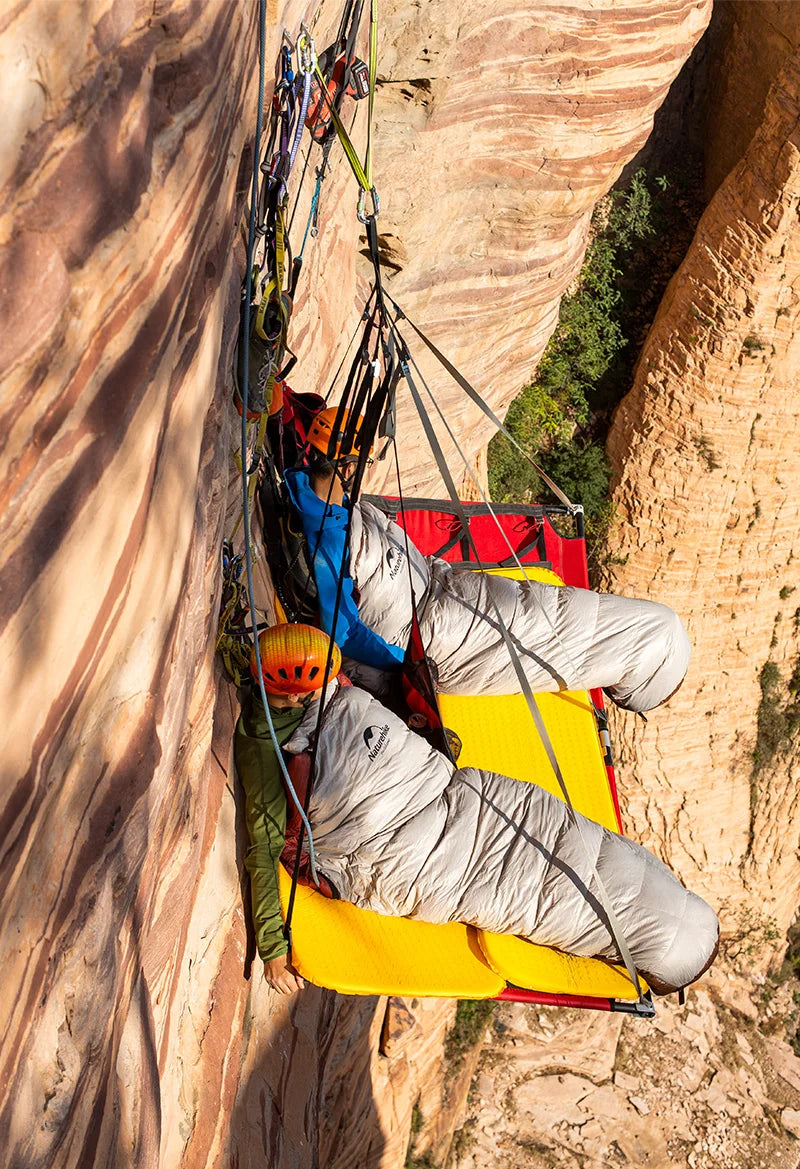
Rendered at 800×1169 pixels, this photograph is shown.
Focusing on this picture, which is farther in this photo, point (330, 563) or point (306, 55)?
point (330, 563)

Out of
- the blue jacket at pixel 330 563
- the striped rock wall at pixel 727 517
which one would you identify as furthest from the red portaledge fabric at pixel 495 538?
the striped rock wall at pixel 727 517

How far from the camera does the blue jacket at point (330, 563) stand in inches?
142

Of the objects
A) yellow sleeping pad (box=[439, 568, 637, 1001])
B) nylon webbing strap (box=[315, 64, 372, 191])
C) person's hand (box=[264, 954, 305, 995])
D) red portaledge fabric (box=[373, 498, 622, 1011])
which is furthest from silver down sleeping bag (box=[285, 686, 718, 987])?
red portaledge fabric (box=[373, 498, 622, 1011])

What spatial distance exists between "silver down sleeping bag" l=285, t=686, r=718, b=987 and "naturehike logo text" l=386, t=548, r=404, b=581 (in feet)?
2.44

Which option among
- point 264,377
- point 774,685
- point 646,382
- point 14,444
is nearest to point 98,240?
point 14,444

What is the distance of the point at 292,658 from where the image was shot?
294 centimetres

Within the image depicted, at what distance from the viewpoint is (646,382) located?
8.29m

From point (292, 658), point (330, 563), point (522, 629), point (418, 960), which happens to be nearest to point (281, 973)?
point (418, 960)

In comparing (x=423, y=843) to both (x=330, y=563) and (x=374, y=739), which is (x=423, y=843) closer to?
(x=374, y=739)

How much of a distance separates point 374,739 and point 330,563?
801 mm

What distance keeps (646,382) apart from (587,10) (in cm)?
351

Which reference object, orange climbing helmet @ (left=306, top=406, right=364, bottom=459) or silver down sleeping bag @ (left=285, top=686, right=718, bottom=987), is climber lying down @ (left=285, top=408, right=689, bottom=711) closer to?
orange climbing helmet @ (left=306, top=406, right=364, bottom=459)

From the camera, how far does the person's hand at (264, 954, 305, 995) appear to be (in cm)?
296

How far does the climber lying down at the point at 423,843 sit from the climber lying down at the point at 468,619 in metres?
0.63
